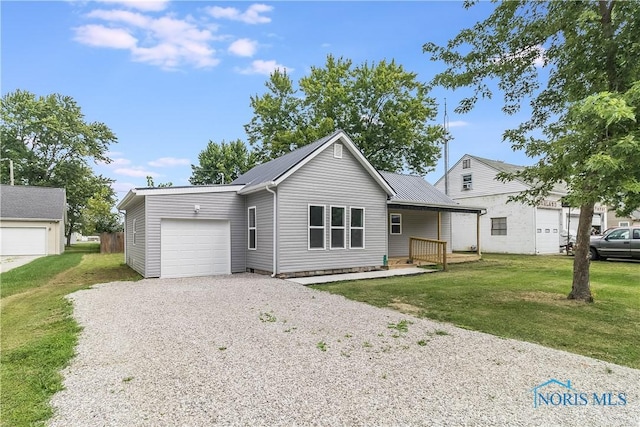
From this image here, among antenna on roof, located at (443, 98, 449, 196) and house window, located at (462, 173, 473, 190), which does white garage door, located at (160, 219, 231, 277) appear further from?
antenna on roof, located at (443, 98, 449, 196)

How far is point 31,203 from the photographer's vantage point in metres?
24.0

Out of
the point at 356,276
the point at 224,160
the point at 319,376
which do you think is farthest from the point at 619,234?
the point at 224,160

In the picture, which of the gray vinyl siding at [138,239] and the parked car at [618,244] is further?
the parked car at [618,244]

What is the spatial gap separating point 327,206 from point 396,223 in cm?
612

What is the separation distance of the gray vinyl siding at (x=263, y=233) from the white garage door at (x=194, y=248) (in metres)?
1.01

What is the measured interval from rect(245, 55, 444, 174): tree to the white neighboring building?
4.51 metres

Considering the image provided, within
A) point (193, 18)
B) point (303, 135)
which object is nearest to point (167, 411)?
point (193, 18)

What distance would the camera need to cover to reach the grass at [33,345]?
3.13 metres

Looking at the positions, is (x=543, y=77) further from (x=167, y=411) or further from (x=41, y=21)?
(x=41, y=21)

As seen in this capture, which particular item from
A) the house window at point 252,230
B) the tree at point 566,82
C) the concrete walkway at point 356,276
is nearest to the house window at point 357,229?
the concrete walkway at point 356,276

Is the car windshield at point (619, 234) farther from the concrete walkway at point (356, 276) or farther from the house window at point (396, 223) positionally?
the concrete walkway at point (356, 276)

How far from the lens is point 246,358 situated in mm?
4336

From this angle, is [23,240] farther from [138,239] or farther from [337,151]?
[337,151]

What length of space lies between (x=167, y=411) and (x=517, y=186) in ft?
74.9
